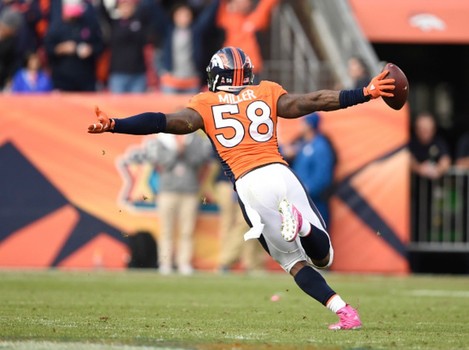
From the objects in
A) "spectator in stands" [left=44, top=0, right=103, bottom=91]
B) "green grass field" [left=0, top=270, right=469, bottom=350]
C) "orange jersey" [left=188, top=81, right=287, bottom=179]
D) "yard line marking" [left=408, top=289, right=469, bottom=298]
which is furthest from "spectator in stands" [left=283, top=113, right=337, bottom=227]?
"orange jersey" [left=188, top=81, right=287, bottom=179]

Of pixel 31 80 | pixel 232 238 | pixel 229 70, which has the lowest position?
pixel 232 238

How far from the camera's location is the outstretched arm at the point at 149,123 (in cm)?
832

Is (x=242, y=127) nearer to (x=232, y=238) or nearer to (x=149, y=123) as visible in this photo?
(x=149, y=123)

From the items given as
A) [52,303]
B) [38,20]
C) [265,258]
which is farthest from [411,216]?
[52,303]

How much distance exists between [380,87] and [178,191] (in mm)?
7904

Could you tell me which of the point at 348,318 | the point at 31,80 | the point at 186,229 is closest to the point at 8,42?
the point at 31,80

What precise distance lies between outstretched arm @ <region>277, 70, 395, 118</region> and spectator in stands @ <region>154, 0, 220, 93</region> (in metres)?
8.13

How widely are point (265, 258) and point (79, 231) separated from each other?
266 cm

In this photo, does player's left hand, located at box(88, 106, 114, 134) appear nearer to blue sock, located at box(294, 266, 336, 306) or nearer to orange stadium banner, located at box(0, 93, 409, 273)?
blue sock, located at box(294, 266, 336, 306)

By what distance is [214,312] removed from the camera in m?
10.2

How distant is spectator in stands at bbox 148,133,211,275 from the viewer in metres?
16.0

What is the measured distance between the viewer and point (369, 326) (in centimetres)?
900

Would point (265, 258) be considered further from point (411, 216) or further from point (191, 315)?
point (191, 315)

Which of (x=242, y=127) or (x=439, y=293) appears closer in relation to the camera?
(x=242, y=127)
